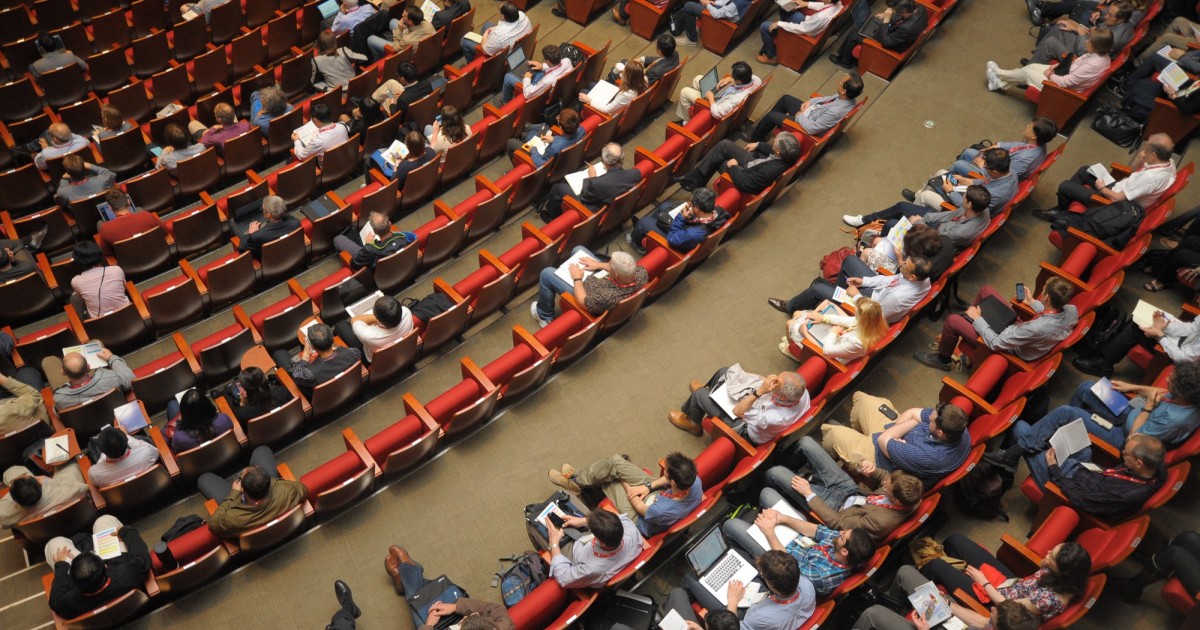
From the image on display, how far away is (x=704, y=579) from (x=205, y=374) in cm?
288

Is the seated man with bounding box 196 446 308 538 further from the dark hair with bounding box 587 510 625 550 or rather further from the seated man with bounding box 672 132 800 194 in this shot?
the seated man with bounding box 672 132 800 194

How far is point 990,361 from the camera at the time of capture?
4.71m

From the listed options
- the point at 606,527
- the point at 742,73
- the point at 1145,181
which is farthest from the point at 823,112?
the point at 606,527

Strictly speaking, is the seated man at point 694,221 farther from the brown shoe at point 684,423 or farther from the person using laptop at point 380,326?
the person using laptop at point 380,326

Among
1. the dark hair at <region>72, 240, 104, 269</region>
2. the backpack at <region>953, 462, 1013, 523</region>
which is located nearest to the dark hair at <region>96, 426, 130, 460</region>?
→ the dark hair at <region>72, 240, 104, 269</region>

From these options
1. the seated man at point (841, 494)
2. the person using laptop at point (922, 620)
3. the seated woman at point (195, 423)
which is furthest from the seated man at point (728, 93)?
the seated woman at point (195, 423)

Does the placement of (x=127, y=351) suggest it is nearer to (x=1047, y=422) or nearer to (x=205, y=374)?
(x=205, y=374)

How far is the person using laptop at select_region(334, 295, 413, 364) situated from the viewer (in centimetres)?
460

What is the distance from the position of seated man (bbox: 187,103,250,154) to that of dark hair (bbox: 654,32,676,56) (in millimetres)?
2960

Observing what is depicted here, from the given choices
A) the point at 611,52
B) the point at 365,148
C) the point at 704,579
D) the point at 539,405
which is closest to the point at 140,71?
the point at 365,148

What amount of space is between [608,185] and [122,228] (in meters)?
2.92

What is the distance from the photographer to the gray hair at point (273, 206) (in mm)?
5234

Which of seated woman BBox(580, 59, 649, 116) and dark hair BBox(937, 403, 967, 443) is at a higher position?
seated woman BBox(580, 59, 649, 116)

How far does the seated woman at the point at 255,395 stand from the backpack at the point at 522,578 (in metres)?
1.49
